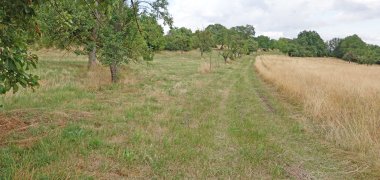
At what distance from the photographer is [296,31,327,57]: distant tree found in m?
113

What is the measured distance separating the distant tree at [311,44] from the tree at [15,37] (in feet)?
→ 363

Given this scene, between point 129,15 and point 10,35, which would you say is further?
point 129,15

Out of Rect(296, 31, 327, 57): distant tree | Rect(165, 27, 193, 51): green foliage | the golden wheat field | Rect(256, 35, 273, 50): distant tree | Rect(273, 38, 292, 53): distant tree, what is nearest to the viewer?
the golden wheat field

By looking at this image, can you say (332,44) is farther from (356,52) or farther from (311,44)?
(356,52)

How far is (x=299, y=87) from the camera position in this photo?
52.2ft

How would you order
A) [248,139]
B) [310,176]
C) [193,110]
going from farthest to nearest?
[193,110]
[248,139]
[310,176]

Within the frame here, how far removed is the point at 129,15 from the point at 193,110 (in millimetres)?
8233

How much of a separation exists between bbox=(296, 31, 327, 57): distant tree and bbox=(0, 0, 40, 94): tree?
111m

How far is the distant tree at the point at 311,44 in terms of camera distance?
113 meters

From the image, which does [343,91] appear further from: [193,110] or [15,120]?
[15,120]

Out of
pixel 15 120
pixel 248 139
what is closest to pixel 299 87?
pixel 248 139

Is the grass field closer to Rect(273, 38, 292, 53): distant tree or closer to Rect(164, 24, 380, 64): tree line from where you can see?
Rect(164, 24, 380, 64): tree line

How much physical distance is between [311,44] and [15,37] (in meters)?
126

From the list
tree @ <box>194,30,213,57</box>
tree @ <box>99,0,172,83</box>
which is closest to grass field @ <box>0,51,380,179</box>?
tree @ <box>99,0,172,83</box>
